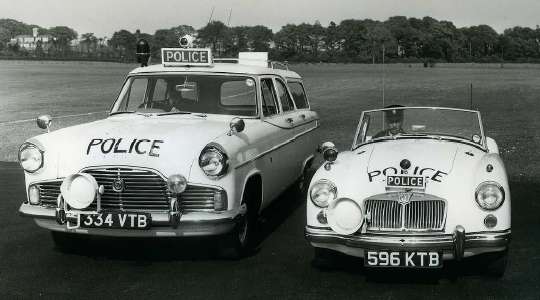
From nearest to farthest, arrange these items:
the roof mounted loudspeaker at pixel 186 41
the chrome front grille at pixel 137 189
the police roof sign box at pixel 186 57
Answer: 1. the chrome front grille at pixel 137 189
2. the police roof sign box at pixel 186 57
3. the roof mounted loudspeaker at pixel 186 41

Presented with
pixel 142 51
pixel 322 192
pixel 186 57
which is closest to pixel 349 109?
pixel 142 51

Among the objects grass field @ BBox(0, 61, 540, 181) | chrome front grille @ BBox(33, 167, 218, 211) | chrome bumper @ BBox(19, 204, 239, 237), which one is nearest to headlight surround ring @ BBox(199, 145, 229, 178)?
chrome front grille @ BBox(33, 167, 218, 211)

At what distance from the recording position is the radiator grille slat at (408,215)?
17.0ft

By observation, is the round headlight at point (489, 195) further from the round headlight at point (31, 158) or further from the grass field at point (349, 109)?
the grass field at point (349, 109)

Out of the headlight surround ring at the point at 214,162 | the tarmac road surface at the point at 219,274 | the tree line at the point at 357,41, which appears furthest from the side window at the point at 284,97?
the tree line at the point at 357,41

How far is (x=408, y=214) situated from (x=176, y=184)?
6.03ft

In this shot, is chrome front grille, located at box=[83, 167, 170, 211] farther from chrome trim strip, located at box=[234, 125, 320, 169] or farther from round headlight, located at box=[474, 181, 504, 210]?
round headlight, located at box=[474, 181, 504, 210]

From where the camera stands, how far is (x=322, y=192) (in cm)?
548

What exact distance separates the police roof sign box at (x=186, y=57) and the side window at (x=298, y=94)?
169 centimetres

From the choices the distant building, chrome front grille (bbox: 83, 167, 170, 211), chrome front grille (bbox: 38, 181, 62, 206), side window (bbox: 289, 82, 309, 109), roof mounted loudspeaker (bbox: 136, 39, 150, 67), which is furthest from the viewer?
the distant building

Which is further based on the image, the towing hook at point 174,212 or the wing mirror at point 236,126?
the wing mirror at point 236,126

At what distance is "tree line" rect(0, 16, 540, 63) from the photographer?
390 ft

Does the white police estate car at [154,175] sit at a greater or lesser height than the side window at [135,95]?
lesser

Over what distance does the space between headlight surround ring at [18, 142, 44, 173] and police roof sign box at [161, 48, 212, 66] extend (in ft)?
6.54
